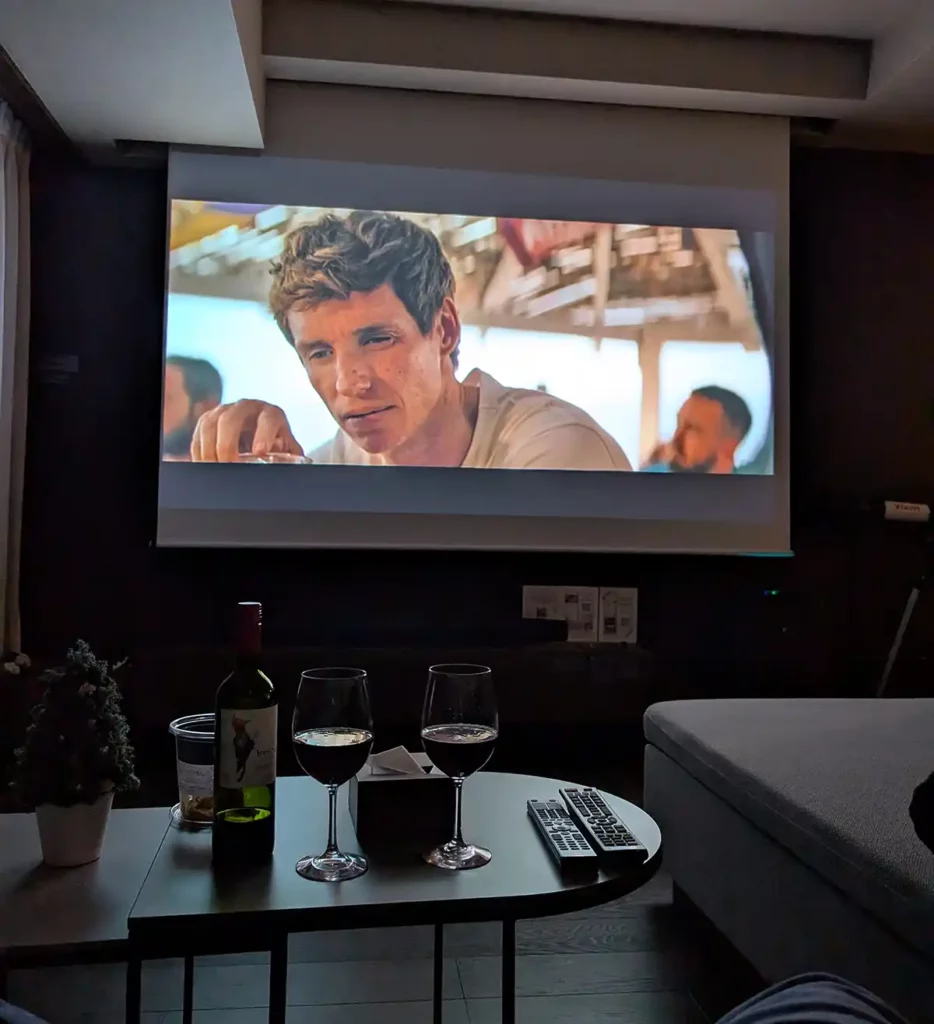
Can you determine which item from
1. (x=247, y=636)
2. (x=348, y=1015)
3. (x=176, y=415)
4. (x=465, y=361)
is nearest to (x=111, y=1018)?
(x=348, y=1015)

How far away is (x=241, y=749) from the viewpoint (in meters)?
1.01

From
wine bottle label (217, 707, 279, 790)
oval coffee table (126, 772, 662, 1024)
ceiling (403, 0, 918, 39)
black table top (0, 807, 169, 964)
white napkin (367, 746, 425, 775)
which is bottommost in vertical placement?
black table top (0, 807, 169, 964)

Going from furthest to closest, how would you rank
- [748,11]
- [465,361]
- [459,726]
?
[465,361] → [748,11] → [459,726]

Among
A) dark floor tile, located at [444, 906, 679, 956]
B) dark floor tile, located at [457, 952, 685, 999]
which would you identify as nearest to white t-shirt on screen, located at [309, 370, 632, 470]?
dark floor tile, located at [444, 906, 679, 956]

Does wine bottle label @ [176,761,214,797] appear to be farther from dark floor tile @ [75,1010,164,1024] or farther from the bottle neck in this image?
dark floor tile @ [75,1010,164,1024]

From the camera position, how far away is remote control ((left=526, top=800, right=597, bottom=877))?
1.02 meters

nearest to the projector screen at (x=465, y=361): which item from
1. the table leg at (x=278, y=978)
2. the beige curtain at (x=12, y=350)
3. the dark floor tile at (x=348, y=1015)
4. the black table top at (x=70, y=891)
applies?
the beige curtain at (x=12, y=350)

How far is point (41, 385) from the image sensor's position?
3369mm

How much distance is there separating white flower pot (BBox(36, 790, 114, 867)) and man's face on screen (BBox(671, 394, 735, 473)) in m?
2.73

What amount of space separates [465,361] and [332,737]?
99.5 inches

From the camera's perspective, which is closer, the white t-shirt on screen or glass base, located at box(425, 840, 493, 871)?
glass base, located at box(425, 840, 493, 871)

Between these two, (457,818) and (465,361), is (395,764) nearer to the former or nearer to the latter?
(457,818)

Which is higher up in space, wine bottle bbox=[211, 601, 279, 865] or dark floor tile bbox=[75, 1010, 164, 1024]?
wine bottle bbox=[211, 601, 279, 865]

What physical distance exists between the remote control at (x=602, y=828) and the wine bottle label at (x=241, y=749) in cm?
41
